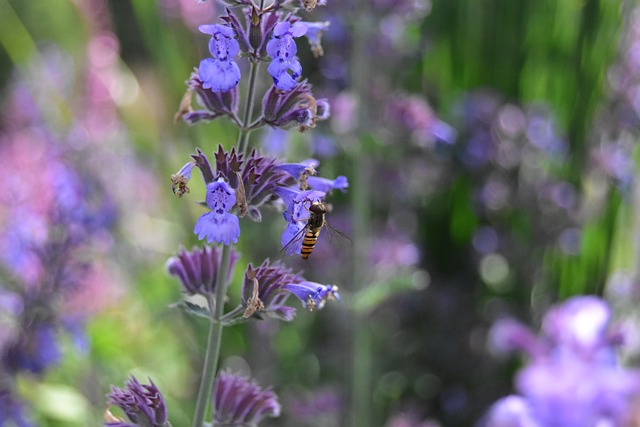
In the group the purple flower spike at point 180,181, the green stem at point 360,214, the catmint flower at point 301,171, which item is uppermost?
the green stem at point 360,214

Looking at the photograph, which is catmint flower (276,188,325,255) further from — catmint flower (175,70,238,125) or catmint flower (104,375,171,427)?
catmint flower (104,375,171,427)

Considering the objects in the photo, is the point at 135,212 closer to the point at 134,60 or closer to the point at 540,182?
the point at 540,182

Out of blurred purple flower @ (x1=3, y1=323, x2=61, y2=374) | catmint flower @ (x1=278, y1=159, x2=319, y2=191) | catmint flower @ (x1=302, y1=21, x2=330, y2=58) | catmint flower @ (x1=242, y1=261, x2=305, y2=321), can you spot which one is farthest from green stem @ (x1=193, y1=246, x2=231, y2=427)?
blurred purple flower @ (x1=3, y1=323, x2=61, y2=374)

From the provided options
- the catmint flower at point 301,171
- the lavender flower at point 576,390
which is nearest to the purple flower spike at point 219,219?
the catmint flower at point 301,171

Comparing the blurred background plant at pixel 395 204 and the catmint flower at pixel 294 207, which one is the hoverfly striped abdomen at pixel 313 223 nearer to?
the catmint flower at pixel 294 207

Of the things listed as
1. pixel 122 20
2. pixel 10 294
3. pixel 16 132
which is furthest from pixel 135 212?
pixel 122 20
